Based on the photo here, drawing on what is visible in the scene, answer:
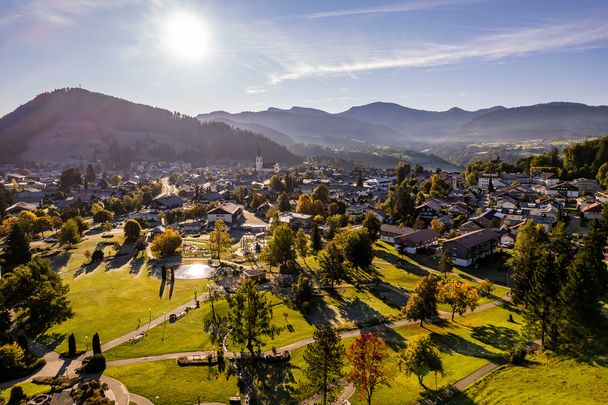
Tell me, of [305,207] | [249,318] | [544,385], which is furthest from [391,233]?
[544,385]

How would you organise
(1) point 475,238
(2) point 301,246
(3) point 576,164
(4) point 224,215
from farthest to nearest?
(3) point 576,164 < (4) point 224,215 < (1) point 475,238 < (2) point 301,246

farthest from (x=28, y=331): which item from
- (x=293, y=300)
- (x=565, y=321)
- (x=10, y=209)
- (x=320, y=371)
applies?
(x=10, y=209)

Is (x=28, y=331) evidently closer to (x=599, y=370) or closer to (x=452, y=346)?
(x=452, y=346)

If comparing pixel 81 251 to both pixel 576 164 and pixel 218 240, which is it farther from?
pixel 576 164

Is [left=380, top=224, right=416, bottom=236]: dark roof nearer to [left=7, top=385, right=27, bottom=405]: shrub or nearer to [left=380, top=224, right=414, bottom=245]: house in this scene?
[left=380, top=224, right=414, bottom=245]: house

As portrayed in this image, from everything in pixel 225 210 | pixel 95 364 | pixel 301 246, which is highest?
pixel 225 210
